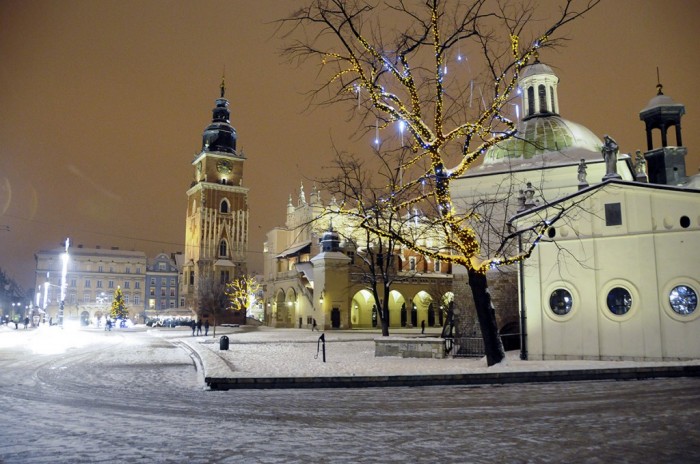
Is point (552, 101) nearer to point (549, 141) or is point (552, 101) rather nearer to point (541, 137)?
point (541, 137)

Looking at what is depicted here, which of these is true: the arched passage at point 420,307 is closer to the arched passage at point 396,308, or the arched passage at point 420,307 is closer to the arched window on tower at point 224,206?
the arched passage at point 396,308

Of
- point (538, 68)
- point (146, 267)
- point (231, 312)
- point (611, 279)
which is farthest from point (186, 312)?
point (611, 279)

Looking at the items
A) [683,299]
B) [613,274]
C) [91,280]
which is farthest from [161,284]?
[683,299]

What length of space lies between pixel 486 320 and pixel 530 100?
24862 mm

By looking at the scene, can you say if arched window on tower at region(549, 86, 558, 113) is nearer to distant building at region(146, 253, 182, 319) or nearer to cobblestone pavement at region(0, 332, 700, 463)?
cobblestone pavement at region(0, 332, 700, 463)

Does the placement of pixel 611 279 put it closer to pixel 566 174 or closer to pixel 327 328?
pixel 566 174

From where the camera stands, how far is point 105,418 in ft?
30.5

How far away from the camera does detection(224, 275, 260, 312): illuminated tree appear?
3157 inches

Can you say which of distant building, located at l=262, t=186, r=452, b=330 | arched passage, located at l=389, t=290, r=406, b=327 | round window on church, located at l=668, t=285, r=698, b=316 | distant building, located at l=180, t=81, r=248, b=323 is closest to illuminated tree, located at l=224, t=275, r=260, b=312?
distant building, located at l=180, t=81, r=248, b=323

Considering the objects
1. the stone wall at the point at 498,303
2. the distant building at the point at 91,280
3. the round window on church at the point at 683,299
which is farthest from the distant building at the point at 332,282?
the distant building at the point at 91,280

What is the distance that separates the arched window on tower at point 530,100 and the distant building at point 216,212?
2472 inches

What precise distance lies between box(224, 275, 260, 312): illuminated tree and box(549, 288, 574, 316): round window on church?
202 feet

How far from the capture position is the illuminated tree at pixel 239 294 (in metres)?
80.2

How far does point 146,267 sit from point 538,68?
3892 inches
